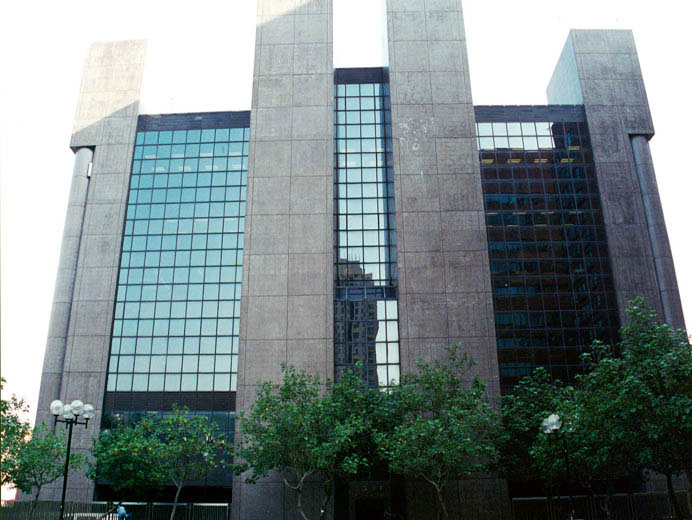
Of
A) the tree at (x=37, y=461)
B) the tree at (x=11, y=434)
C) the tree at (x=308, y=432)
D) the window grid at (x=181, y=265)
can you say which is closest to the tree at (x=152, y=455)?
the tree at (x=37, y=461)

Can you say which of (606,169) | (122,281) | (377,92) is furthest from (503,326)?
(122,281)

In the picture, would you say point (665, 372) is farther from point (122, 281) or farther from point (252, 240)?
point (122, 281)

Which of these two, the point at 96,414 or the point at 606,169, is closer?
the point at 96,414

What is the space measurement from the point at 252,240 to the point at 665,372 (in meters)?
31.0

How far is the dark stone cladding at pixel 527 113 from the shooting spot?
164ft

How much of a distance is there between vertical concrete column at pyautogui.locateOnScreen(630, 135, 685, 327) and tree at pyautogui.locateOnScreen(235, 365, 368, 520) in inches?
1046

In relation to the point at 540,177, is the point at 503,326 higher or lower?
lower

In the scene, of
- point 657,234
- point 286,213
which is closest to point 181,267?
point 286,213

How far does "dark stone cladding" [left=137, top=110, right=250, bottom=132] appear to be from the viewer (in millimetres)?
51375

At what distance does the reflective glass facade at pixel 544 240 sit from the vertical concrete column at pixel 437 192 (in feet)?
8.47

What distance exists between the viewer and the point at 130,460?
3631 cm

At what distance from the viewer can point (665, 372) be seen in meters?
23.4

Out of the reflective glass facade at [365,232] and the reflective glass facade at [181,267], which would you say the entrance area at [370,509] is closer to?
the reflective glass facade at [365,232]

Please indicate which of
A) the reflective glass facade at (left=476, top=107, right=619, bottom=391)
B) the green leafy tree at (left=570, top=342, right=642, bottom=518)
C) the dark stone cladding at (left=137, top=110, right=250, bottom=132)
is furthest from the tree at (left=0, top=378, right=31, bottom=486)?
the reflective glass facade at (left=476, top=107, right=619, bottom=391)
